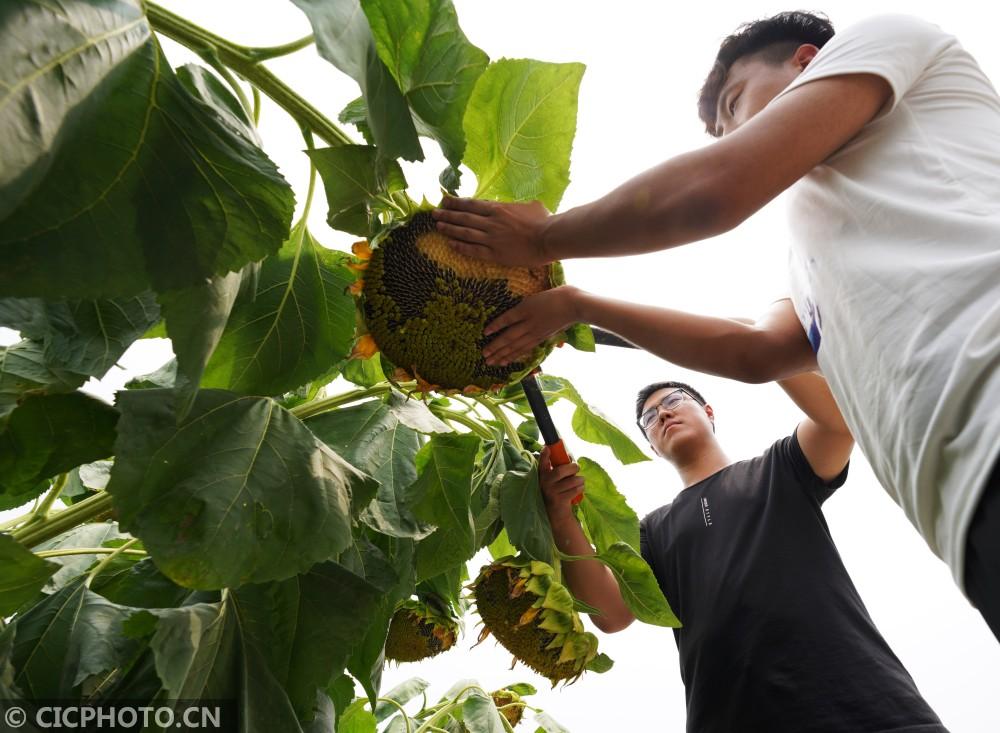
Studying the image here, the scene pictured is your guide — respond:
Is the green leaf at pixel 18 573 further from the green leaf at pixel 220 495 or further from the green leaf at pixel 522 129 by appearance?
the green leaf at pixel 522 129

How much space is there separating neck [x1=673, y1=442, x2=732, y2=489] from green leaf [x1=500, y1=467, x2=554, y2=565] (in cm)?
120

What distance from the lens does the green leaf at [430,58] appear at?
62 cm

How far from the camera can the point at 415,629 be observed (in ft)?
3.40

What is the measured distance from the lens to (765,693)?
4.47 ft

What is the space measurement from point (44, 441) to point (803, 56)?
969 mm

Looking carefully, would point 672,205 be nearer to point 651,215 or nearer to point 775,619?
point 651,215

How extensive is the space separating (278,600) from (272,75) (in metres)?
0.46

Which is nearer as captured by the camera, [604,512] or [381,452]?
[381,452]

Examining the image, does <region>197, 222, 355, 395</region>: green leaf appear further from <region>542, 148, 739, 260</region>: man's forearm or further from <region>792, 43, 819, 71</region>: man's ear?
<region>792, 43, 819, 71</region>: man's ear

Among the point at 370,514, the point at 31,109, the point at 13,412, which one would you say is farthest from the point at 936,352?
the point at 13,412

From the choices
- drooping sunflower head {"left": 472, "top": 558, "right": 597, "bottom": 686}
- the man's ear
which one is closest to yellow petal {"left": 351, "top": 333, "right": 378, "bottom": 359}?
drooping sunflower head {"left": 472, "top": 558, "right": 597, "bottom": 686}


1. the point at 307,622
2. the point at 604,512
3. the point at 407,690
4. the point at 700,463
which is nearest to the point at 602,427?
the point at 604,512

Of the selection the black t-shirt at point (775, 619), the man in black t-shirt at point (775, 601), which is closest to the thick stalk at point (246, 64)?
the man in black t-shirt at point (775, 601)

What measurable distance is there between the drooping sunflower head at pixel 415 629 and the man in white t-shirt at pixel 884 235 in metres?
0.48
